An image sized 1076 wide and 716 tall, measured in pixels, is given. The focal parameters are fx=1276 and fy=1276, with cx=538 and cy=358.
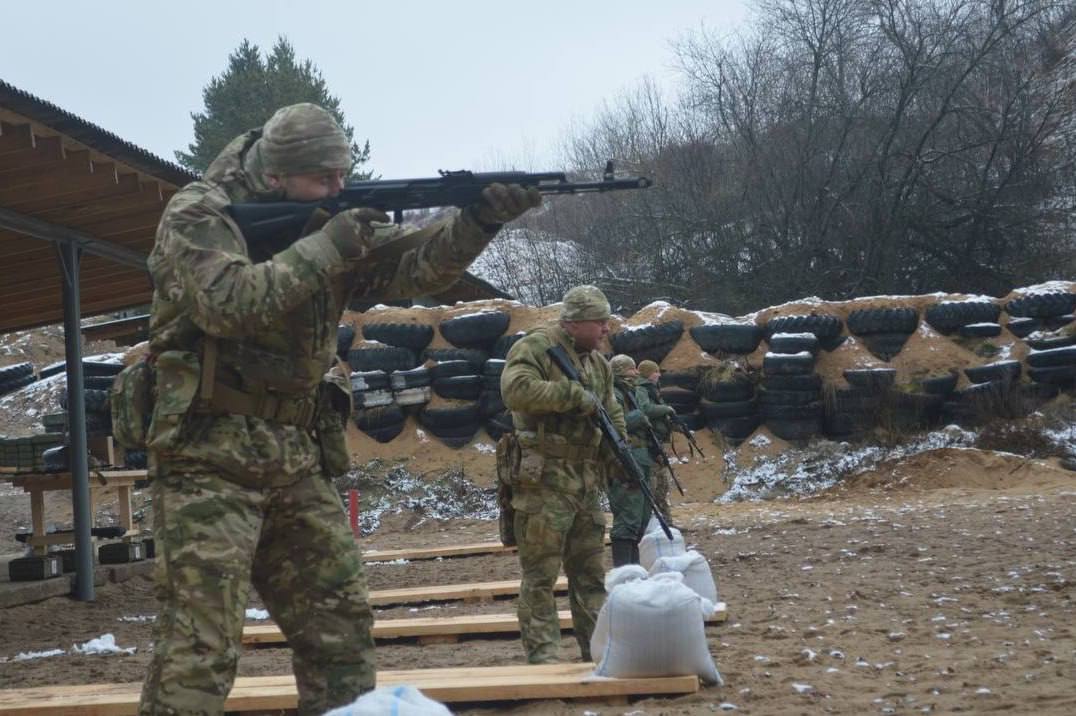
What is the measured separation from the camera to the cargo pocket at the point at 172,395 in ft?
11.1

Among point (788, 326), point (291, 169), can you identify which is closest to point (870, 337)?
point (788, 326)

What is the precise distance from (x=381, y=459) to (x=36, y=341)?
1713 centimetres

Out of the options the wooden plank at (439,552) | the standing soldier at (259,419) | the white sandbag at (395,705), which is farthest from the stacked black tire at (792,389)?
the white sandbag at (395,705)

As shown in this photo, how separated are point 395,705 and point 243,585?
3.09 ft

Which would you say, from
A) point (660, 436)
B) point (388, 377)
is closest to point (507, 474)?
point (660, 436)

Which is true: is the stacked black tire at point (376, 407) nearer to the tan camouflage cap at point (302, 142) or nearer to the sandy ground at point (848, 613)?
the sandy ground at point (848, 613)

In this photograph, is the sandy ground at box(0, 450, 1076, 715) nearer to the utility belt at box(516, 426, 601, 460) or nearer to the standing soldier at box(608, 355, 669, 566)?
the standing soldier at box(608, 355, 669, 566)

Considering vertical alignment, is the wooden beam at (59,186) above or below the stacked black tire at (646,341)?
above

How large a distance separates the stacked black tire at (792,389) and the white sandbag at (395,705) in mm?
14829

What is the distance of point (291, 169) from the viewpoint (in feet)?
11.9

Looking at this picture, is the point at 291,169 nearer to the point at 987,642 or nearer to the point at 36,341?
the point at 987,642

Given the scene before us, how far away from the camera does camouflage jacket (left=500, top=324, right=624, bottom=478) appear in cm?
589

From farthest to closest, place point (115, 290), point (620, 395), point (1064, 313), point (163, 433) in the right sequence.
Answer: point (1064, 313) < point (115, 290) < point (620, 395) < point (163, 433)

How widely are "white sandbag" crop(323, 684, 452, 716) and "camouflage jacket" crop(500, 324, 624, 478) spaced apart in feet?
10.6
